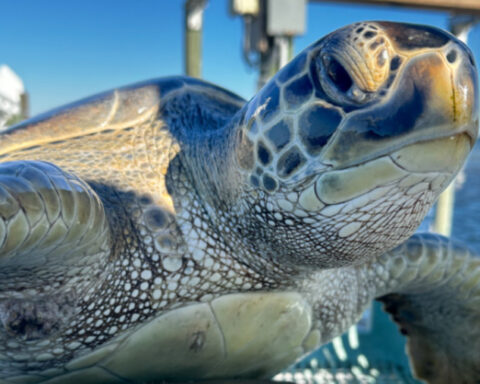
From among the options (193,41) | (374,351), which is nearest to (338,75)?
(374,351)

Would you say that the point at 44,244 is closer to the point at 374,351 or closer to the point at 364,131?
the point at 364,131

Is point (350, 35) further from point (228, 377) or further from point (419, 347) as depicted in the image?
point (419, 347)

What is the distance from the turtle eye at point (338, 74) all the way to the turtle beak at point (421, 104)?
0.16ft

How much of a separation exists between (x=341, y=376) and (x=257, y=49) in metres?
1.75

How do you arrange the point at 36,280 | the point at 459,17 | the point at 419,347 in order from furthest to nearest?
the point at 459,17
the point at 419,347
the point at 36,280

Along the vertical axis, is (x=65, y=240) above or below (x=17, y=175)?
below

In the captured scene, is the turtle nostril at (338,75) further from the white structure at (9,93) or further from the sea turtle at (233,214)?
the white structure at (9,93)

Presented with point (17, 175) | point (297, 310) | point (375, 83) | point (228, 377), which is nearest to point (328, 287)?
point (297, 310)

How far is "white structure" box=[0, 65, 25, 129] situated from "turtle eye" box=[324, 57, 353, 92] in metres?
4.60

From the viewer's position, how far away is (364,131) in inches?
25.6

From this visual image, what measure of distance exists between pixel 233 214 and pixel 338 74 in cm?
41

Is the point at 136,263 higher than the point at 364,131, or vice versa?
the point at 364,131

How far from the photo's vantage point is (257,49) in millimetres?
2482

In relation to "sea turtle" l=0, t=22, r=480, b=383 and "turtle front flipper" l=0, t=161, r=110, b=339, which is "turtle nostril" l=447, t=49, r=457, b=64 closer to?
"sea turtle" l=0, t=22, r=480, b=383
